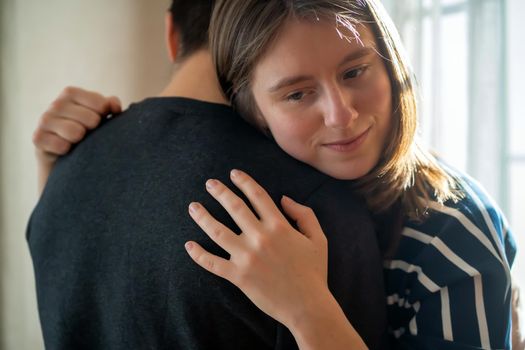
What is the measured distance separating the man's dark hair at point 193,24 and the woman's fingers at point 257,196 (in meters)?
0.35

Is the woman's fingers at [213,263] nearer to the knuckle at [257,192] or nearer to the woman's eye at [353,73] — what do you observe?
the knuckle at [257,192]

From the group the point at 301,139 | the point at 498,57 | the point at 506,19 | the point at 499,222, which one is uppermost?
the point at 506,19

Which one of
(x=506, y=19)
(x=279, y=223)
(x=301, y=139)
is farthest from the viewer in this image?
(x=506, y=19)

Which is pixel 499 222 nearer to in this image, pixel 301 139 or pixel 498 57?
pixel 301 139

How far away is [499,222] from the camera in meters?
0.73

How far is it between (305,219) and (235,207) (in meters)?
0.09

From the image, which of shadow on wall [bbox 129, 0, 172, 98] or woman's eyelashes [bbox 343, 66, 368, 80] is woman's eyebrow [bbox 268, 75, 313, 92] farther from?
shadow on wall [bbox 129, 0, 172, 98]

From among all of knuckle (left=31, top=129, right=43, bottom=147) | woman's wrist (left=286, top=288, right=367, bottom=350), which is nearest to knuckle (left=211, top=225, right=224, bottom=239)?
woman's wrist (left=286, top=288, right=367, bottom=350)

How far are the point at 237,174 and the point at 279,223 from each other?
0.09 metres

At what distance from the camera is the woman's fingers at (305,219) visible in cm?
61

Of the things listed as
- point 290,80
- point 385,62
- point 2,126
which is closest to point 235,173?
point 290,80

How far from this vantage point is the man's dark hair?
858 mm

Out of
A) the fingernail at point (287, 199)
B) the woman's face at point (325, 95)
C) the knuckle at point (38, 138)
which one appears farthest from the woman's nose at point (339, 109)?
the knuckle at point (38, 138)

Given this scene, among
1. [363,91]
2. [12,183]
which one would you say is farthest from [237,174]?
[12,183]
